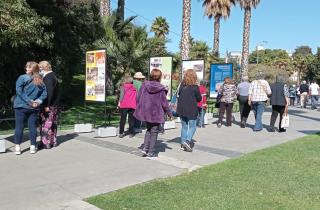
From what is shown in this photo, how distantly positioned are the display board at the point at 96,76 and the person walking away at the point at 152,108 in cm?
311

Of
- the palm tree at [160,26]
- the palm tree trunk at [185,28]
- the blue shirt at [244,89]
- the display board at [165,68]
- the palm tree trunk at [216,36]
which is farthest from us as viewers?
the palm tree at [160,26]

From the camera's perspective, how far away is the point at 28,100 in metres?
8.39

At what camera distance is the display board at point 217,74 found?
52.0 ft

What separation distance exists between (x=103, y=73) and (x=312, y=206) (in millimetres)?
7057

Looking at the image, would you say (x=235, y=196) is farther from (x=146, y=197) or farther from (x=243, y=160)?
(x=243, y=160)

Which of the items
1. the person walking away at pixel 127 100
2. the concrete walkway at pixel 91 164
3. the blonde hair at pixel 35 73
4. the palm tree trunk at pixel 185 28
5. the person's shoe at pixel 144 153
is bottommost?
the concrete walkway at pixel 91 164

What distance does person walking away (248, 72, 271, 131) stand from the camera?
13.2m

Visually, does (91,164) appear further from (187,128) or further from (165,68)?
(165,68)

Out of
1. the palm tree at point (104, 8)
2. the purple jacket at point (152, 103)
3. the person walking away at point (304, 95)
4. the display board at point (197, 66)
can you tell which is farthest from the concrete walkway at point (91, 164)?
the person walking away at point (304, 95)

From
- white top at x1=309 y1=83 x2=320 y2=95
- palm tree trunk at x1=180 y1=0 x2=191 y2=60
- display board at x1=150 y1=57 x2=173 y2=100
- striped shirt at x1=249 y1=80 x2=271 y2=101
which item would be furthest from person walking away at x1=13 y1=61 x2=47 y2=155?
white top at x1=309 y1=83 x2=320 y2=95

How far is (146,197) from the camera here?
19.3 feet

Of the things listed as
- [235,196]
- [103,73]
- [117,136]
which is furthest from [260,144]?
[235,196]

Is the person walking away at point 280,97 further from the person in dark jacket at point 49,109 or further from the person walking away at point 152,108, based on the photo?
the person in dark jacket at point 49,109

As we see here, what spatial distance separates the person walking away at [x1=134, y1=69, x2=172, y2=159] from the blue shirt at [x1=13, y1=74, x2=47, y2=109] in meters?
1.92
